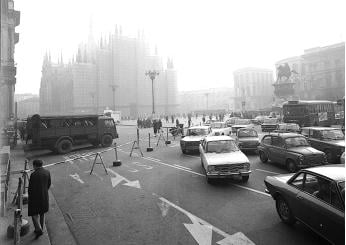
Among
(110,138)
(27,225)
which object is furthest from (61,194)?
(110,138)

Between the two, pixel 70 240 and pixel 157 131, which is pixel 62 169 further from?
pixel 157 131

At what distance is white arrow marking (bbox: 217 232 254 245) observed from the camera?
259 inches

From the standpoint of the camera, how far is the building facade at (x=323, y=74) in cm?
8769

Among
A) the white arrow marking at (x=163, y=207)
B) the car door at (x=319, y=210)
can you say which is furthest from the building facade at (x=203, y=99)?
the car door at (x=319, y=210)

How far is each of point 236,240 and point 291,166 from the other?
700 centimetres

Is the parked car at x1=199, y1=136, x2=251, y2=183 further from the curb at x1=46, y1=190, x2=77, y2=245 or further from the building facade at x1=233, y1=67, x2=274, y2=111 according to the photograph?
the building facade at x1=233, y1=67, x2=274, y2=111

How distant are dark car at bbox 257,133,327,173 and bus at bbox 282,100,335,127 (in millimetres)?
19684

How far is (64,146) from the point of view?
21469 mm

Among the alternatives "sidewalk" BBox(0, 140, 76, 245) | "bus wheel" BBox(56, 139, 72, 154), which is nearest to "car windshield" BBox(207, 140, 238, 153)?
"sidewalk" BBox(0, 140, 76, 245)

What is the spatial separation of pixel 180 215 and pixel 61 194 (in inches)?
188

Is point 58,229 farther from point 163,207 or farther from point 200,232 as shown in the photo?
point 200,232

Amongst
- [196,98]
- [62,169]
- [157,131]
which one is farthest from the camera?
[196,98]

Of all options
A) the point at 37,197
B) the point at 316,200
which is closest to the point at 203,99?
the point at 37,197

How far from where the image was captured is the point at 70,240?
7004 mm
